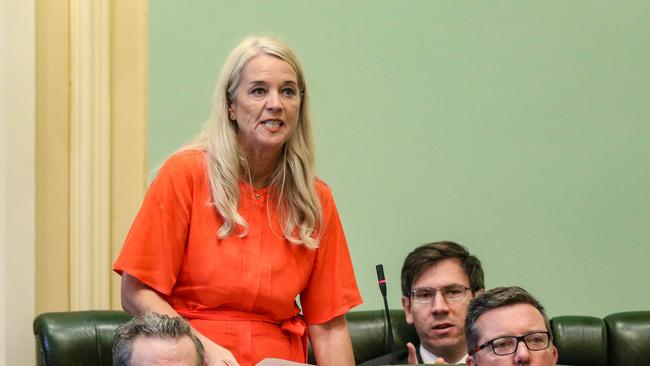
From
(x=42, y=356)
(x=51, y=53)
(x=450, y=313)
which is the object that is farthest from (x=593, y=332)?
(x=51, y=53)

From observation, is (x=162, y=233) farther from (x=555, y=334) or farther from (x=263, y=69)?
(x=555, y=334)

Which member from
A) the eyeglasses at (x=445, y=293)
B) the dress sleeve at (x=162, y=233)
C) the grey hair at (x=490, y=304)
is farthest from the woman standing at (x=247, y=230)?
the eyeglasses at (x=445, y=293)

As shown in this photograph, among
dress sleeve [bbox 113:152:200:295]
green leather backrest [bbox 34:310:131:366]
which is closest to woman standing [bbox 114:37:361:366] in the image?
dress sleeve [bbox 113:152:200:295]

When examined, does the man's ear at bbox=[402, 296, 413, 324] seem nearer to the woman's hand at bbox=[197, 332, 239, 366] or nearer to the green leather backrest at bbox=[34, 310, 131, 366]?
the green leather backrest at bbox=[34, 310, 131, 366]

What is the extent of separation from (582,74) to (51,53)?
2064 millimetres

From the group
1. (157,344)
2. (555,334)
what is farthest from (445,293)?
A: (157,344)

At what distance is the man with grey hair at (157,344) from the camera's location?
2441 mm

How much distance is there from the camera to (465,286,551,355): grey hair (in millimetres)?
2764

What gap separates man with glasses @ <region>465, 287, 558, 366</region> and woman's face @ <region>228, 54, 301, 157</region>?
2.19 ft

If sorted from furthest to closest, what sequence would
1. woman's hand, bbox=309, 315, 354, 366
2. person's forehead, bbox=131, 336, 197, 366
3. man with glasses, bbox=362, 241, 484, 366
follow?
man with glasses, bbox=362, 241, 484, 366 < woman's hand, bbox=309, 315, 354, 366 < person's forehead, bbox=131, 336, 197, 366

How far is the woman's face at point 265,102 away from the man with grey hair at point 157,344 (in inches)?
21.8

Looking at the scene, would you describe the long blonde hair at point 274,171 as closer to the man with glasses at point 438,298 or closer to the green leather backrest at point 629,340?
the man with glasses at point 438,298

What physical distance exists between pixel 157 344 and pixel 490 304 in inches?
33.2

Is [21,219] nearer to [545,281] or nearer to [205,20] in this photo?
[205,20]
